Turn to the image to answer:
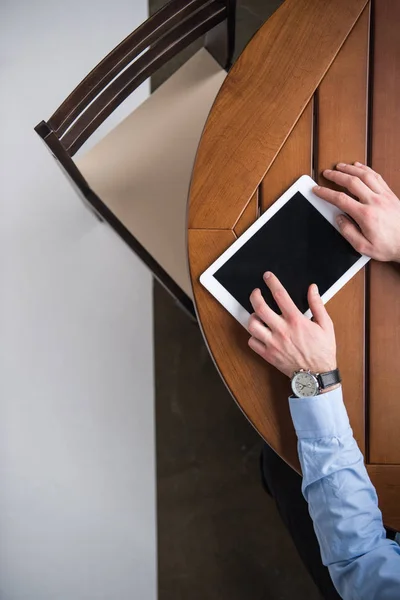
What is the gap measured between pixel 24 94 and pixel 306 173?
1.02 meters

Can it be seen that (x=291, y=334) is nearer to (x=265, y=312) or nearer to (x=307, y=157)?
(x=265, y=312)

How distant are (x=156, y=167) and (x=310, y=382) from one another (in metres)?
0.65

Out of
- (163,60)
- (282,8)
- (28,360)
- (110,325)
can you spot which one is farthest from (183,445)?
(282,8)

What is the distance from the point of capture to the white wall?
1559 mm

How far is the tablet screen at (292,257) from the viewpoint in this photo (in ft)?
3.10

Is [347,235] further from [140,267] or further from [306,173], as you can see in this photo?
[140,267]

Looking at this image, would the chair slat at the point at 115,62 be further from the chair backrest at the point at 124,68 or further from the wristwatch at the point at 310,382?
the wristwatch at the point at 310,382

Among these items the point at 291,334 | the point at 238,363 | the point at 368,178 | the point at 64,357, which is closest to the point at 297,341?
the point at 291,334

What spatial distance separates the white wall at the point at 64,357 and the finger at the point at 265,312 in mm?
721

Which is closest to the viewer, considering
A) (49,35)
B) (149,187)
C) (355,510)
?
(355,510)

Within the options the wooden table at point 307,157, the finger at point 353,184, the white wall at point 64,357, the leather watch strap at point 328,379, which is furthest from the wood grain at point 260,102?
the white wall at point 64,357

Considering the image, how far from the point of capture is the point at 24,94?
5.12 ft

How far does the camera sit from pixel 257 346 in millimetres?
923

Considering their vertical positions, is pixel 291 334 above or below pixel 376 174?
below
